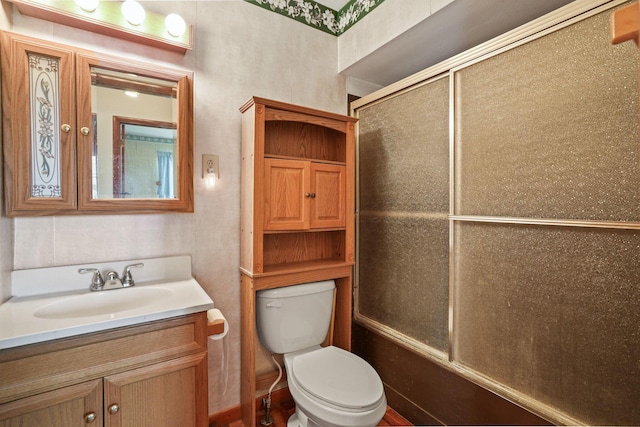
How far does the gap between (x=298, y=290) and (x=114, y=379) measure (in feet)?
2.82

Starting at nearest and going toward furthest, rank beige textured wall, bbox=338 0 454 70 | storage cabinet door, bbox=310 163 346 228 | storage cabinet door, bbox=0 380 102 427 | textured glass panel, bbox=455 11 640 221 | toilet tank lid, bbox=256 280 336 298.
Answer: storage cabinet door, bbox=0 380 102 427 → textured glass panel, bbox=455 11 640 221 → beige textured wall, bbox=338 0 454 70 → toilet tank lid, bbox=256 280 336 298 → storage cabinet door, bbox=310 163 346 228

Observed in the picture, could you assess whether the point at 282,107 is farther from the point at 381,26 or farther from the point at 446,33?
the point at 446,33

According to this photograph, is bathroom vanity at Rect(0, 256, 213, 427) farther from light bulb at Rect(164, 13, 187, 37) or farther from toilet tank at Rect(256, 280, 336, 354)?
light bulb at Rect(164, 13, 187, 37)

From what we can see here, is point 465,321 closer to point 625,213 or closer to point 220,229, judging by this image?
point 625,213

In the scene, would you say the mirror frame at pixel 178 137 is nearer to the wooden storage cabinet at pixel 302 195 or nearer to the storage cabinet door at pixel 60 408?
the wooden storage cabinet at pixel 302 195

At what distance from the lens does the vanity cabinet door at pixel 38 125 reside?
114cm

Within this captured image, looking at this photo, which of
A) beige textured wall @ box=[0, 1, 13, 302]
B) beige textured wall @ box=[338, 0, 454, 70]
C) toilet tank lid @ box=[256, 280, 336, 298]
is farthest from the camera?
toilet tank lid @ box=[256, 280, 336, 298]

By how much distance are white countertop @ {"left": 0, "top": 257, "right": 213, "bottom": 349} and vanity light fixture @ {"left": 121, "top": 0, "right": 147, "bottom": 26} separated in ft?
3.62

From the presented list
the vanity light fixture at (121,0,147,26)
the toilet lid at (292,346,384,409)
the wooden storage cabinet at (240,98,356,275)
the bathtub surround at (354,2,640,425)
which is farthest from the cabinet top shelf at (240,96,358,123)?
the toilet lid at (292,346,384,409)

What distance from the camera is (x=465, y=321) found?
1.44 meters

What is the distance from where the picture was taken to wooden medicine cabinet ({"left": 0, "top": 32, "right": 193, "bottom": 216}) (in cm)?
116

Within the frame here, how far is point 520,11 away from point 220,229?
1826 mm

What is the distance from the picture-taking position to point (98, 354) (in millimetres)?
1002

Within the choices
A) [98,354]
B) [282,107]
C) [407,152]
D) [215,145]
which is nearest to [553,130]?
[407,152]
